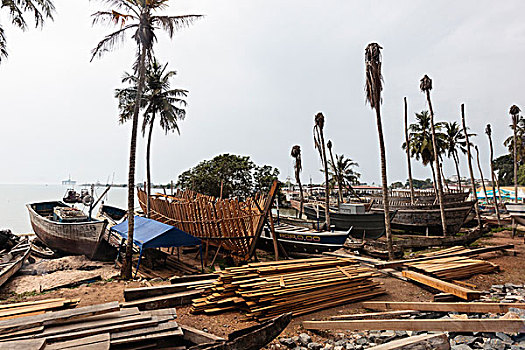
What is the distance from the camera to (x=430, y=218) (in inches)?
897

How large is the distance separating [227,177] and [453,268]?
902 inches

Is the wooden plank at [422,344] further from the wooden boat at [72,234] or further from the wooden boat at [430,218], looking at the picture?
→ the wooden boat at [430,218]

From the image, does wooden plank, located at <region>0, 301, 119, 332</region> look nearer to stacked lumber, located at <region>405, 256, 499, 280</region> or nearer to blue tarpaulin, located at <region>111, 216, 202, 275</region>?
blue tarpaulin, located at <region>111, 216, 202, 275</region>

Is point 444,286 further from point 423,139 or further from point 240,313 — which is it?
point 423,139

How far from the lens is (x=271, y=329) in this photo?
3885 millimetres

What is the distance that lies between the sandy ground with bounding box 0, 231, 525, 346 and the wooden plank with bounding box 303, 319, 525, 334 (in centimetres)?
103

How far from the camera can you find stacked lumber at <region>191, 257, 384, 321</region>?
638cm

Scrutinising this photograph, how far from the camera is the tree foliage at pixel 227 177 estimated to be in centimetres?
2884

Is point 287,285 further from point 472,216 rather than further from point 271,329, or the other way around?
point 472,216

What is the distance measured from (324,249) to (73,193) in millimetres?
29160

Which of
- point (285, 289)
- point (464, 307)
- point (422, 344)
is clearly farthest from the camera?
point (285, 289)

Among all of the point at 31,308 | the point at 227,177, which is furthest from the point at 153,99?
the point at 31,308

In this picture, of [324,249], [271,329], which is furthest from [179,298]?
[324,249]

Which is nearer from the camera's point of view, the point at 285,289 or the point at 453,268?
the point at 285,289
